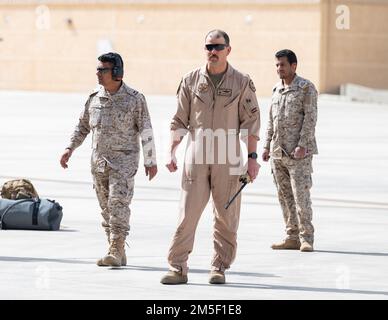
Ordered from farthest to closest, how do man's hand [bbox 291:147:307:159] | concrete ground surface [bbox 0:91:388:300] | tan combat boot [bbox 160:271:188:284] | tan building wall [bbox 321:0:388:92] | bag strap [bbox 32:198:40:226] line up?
tan building wall [bbox 321:0:388:92], bag strap [bbox 32:198:40:226], man's hand [bbox 291:147:307:159], tan combat boot [bbox 160:271:188:284], concrete ground surface [bbox 0:91:388:300]

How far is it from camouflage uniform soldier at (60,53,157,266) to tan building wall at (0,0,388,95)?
40201 millimetres

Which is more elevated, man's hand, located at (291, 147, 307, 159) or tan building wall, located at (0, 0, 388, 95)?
tan building wall, located at (0, 0, 388, 95)

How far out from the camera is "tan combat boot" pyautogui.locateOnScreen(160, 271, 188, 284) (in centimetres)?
1081

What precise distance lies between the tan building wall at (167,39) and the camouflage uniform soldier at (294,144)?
127ft

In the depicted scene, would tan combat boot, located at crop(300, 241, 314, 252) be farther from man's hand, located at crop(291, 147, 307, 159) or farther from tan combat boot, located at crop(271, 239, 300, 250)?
man's hand, located at crop(291, 147, 307, 159)

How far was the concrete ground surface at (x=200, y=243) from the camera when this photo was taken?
10.6 m

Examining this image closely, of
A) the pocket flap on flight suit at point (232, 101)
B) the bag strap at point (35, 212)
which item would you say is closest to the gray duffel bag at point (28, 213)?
the bag strap at point (35, 212)

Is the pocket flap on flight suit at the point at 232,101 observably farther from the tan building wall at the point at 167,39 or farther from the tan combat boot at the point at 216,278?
the tan building wall at the point at 167,39

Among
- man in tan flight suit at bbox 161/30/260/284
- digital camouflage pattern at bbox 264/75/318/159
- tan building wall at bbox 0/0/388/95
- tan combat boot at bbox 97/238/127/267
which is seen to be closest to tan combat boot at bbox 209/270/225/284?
man in tan flight suit at bbox 161/30/260/284

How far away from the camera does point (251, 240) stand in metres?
13.8

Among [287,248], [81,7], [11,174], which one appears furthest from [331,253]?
[81,7]

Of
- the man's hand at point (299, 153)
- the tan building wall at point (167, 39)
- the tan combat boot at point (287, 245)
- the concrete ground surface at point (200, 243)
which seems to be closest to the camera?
the concrete ground surface at point (200, 243)

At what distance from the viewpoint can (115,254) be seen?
11703 mm

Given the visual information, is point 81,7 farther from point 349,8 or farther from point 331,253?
point 331,253
